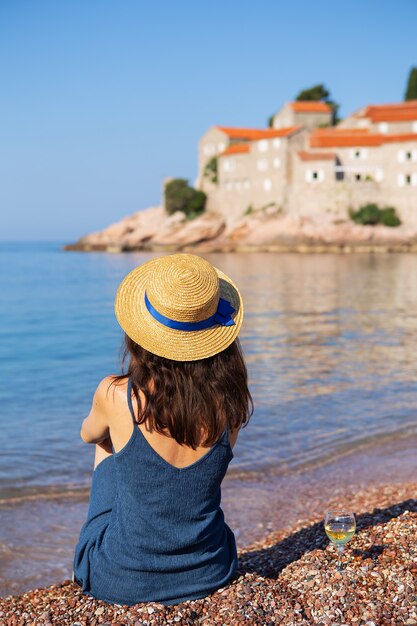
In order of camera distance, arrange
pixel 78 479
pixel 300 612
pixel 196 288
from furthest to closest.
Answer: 1. pixel 78 479
2. pixel 300 612
3. pixel 196 288

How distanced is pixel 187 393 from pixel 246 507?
3.23m

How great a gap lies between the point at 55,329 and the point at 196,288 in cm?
1587

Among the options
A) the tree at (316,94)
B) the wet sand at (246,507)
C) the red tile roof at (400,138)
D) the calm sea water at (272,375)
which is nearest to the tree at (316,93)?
the tree at (316,94)

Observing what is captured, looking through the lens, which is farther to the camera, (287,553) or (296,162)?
(296,162)

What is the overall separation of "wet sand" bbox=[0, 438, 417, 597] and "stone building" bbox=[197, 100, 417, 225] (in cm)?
4855

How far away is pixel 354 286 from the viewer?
26.2 meters

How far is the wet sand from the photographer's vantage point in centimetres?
477

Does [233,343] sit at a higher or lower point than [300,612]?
higher

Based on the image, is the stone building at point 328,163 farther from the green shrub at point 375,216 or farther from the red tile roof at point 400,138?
the green shrub at point 375,216

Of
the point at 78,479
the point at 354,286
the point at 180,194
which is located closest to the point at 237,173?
the point at 180,194

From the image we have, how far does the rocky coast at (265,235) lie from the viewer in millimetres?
52000

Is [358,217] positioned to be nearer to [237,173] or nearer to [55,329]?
[237,173]

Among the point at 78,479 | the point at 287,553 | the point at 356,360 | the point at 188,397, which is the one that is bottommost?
the point at 356,360

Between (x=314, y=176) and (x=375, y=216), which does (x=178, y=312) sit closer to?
(x=375, y=216)
